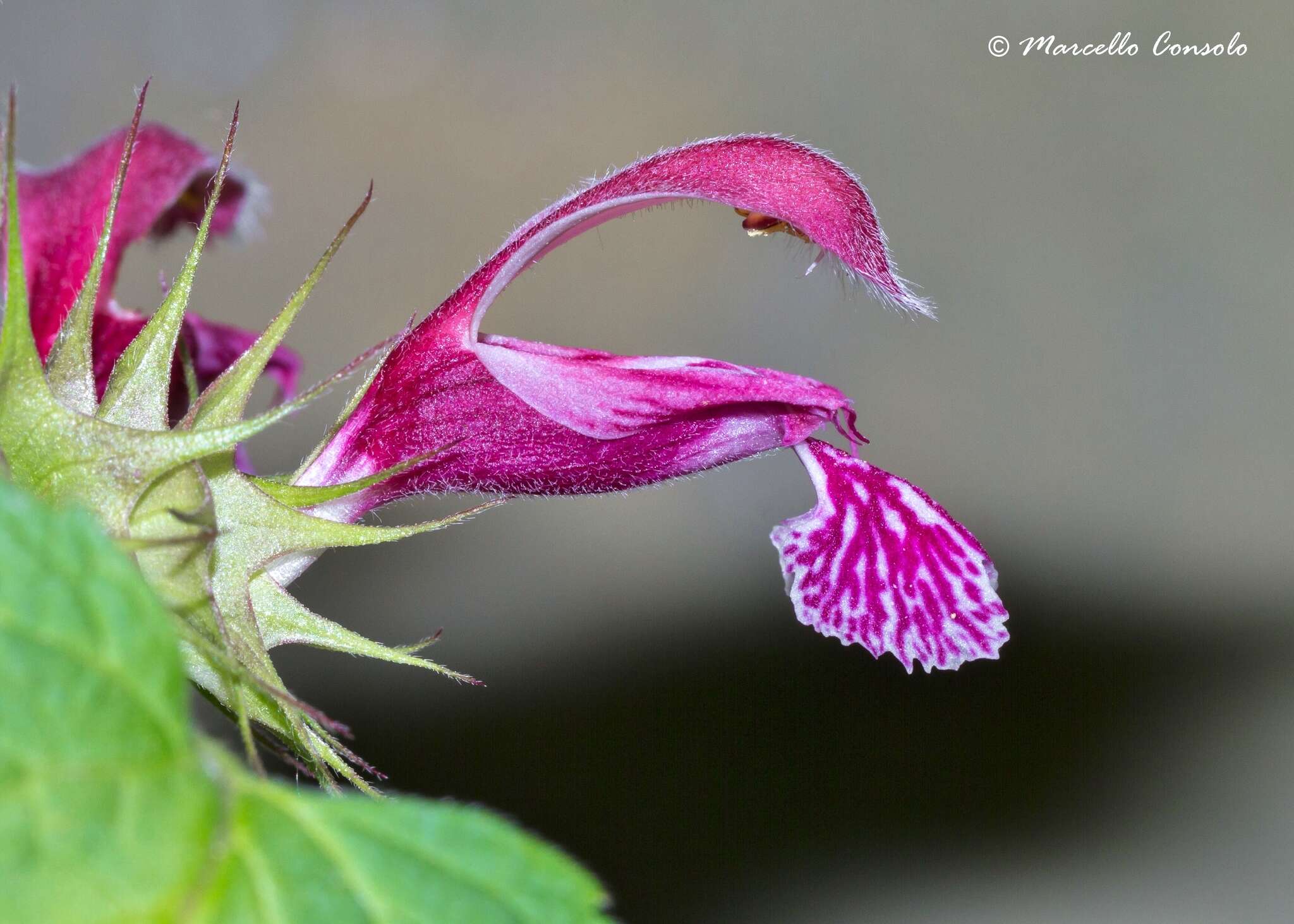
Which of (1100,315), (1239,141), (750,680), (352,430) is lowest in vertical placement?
(750,680)

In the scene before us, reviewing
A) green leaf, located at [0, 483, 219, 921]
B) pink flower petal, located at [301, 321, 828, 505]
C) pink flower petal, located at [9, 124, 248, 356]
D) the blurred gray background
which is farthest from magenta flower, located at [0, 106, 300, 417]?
the blurred gray background

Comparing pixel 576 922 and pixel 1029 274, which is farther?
pixel 1029 274

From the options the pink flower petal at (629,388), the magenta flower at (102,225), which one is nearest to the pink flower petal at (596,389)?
the pink flower petal at (629,388)

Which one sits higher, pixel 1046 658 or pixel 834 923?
pixel 1046 658

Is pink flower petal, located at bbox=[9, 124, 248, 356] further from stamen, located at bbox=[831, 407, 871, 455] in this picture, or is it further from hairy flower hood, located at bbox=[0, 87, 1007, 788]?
stamen, located at bbox=[831, 407, 871, 455]

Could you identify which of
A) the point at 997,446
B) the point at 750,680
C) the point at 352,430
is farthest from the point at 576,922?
the point at 997,446

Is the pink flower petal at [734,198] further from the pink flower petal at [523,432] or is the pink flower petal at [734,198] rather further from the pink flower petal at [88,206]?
the pink flower petal at [88,206]

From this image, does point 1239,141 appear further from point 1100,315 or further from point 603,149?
point 603,149

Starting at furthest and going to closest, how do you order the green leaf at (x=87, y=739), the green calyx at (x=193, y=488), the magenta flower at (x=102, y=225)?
1. the magenta flower at (x=102, y=225)
2. the green calyx at (x=193, y=488)
3. the green leaf at (x=87, y=739)
